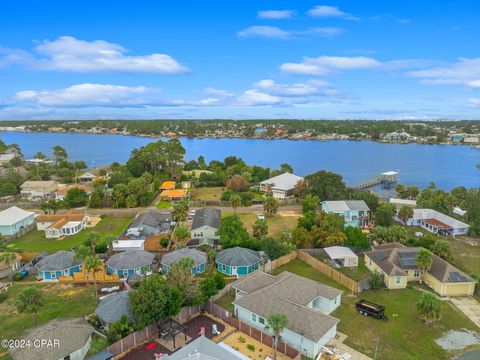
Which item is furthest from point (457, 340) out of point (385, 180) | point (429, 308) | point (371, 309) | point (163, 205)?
point (385, 180)

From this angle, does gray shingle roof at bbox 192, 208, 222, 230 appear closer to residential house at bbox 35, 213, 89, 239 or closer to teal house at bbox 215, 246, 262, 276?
teal house at bbox 215, 246, 262, 276

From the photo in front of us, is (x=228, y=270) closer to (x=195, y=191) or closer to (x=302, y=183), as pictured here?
(x=302, y=183)

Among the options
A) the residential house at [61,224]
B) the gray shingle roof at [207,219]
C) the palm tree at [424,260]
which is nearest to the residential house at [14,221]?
the residential house at [61,224]

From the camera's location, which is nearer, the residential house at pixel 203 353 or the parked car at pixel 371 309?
the residential house at pixel 203 353

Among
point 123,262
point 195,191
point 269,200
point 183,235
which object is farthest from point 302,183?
point 123,262

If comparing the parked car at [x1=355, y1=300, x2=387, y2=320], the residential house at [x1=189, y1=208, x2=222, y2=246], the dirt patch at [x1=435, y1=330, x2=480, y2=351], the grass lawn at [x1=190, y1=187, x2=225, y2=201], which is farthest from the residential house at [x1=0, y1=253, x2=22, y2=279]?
the dirt patch at [x1=435, y1=330, x2=480, y2=351]

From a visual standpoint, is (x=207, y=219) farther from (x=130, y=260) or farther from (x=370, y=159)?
(x=370, y=159)

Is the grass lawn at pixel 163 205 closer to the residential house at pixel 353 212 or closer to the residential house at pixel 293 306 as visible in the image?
the residential house at pixel 353 212
